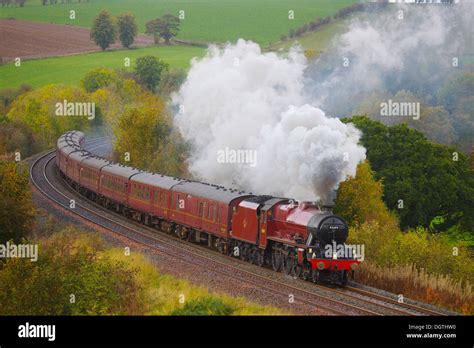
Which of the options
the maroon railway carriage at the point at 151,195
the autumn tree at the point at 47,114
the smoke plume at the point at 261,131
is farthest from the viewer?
Answer: the autumn tree at the point at 47,114

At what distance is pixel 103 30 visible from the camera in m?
115

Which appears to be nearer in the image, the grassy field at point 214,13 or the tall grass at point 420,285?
the tall grass at point 420,285

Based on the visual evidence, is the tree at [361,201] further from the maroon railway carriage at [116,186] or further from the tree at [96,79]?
the tree at [96,79]

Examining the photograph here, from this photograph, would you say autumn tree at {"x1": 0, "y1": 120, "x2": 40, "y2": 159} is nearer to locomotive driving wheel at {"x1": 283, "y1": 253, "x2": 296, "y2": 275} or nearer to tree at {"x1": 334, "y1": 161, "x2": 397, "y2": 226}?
tree at {"x1": 334, "y1": 161, "x2": 397, "y2": 226}

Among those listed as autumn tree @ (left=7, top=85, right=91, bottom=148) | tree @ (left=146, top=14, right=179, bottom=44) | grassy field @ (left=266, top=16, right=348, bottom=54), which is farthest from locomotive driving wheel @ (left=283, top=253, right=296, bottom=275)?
tree @ (left=146, top=14, right=179, bottom=44)

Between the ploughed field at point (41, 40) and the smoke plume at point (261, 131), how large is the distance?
4831cm

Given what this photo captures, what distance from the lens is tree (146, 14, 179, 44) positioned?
4653 inches

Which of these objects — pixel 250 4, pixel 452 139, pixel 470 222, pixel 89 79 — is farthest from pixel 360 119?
pixel 250 4

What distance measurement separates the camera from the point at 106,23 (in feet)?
375

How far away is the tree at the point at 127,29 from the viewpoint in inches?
4625

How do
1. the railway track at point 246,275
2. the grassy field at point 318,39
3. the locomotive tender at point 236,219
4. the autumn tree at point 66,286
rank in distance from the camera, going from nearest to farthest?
the autumn tree at point 66,286 → the railway track at point 246,275 → the locomotive tender at point 236,219 → the grassy field at point 318,39

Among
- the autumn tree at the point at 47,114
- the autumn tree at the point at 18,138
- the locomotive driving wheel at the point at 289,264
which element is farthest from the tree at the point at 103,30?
the locomotive driving wheel at the point at 289,264

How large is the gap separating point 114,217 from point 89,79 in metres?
64.2
